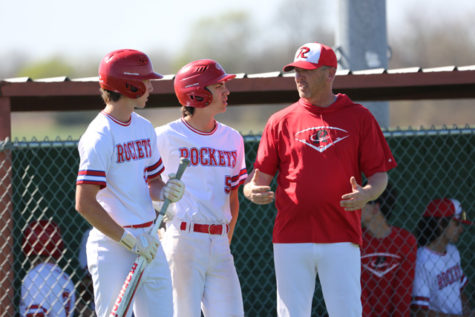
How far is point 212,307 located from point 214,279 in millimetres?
156

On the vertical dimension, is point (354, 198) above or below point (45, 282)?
above

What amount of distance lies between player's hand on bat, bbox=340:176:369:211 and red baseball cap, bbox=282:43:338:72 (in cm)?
67

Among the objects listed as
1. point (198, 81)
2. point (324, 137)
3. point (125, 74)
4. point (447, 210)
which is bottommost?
point (447, 210)

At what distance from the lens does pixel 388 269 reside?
593cm

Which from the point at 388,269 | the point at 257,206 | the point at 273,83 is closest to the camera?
the point at 273,83

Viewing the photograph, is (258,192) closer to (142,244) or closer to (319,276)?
(319,276)

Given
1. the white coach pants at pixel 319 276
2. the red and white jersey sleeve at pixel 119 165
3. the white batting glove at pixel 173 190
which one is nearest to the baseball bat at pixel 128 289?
the red and white jersey sleeve at pixel 119 165

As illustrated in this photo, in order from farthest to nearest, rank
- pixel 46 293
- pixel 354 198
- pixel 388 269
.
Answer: pixel 46 293 < pixel 388 269 < pixel 354 198

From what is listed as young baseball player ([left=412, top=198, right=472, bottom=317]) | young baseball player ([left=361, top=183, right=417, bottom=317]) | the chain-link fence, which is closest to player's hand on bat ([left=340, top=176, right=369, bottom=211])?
young baseball player ([left=361, top=183, right=417, bottom=317])

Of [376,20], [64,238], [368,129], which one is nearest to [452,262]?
[376,20]

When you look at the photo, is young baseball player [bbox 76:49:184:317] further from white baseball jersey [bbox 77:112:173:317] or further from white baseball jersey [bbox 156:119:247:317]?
white baseball jersey [bbox 156:119:247:317]

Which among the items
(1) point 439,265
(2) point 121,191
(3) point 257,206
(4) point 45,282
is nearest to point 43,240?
(4) point 45,282

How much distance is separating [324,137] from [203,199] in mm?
766

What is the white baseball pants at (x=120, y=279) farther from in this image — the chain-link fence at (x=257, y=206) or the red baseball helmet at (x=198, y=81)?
the chain-link fence at (x=257, y=206)
